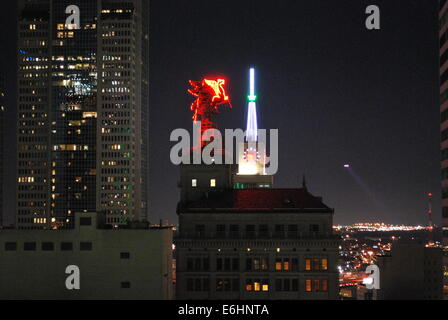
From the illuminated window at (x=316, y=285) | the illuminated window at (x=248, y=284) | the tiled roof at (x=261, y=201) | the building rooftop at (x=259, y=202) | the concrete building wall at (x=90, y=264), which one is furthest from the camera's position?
the tiled roof at (x=261, y=201)

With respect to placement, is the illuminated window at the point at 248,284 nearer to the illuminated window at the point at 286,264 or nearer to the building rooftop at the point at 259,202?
the illuminated window at the point at 286,264

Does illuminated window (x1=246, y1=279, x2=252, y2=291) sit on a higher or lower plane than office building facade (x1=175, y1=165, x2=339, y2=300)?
lower

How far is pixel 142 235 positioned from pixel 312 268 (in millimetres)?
27416

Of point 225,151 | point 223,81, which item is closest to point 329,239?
point 225,151

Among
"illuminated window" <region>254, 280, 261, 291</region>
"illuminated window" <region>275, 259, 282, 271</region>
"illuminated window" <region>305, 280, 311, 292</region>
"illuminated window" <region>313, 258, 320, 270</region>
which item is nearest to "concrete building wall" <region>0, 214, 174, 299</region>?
"illuminated window" <region>254, 280, 261, 291</region>

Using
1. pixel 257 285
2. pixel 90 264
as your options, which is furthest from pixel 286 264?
pixel 90 264

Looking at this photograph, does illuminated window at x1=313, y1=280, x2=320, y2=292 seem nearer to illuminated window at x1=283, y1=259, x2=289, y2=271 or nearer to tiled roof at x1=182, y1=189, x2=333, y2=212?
illuminated window at x1=283, y1=259, x2=289, y2=271

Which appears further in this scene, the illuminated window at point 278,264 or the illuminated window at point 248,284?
the illuminated window at point 278,264

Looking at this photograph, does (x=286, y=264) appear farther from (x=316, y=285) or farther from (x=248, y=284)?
(x=248, y=284)

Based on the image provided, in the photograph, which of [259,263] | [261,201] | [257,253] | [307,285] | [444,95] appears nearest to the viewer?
[307,285]

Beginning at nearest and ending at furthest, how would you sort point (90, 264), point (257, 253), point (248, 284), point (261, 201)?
point (90, 264) < point (248, 284) < point (257, 253) < point (261, 201)

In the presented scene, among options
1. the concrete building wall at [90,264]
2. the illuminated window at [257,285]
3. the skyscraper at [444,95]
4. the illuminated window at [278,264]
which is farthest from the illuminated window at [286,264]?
the skyscraper at [444,95]

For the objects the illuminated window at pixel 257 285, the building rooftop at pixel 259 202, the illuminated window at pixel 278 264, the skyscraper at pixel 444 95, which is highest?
the skyscraper at pixel 444 95
